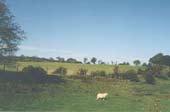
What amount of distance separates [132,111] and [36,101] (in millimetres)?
8033

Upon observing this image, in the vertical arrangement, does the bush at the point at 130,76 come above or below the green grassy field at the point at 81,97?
above

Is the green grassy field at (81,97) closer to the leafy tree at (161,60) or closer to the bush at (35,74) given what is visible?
the bush at (35,74)

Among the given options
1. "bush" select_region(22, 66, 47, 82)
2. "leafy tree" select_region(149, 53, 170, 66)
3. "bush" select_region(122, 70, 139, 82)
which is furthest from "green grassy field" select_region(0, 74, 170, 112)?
"leafy tree" select_region(149, 53, 170, 66)

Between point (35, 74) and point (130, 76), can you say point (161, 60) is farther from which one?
point (35, 74)

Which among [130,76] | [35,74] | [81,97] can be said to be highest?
[35,74]

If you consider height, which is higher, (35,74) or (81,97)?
(35,74)

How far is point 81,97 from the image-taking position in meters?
35.5

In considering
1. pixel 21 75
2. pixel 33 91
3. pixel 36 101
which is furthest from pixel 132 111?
pixel 21 75

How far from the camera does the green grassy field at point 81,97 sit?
95.4ft

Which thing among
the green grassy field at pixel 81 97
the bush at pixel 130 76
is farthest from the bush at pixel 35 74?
the bush at pixel 130 76

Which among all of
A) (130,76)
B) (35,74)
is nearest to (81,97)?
(35,74)

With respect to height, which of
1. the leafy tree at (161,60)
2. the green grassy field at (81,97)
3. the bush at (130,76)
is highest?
the leafy tree at (161,60)

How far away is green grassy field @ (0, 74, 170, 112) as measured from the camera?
29.1m

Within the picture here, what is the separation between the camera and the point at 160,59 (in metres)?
91.9
